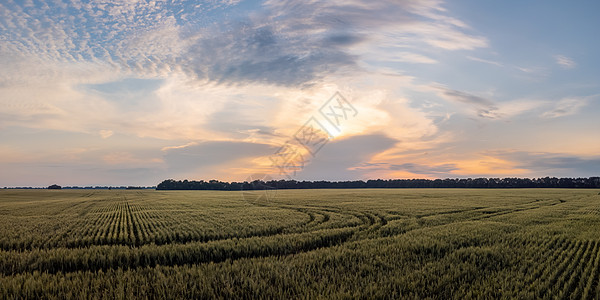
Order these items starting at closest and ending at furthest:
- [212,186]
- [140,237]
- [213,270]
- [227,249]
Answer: [213,270]
[227,249]
[140,237]
[212,186]

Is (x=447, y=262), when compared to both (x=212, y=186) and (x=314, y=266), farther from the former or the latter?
(x=212, y=186)

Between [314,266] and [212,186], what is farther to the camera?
[212,186]

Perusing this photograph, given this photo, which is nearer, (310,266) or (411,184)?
(310,266)

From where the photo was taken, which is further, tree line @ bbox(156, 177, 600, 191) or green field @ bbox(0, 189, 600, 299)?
tree line @ bbox(156, 177, 600, 191)

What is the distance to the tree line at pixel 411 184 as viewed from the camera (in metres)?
152

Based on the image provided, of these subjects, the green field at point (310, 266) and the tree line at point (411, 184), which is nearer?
the green field at point (310, 266)

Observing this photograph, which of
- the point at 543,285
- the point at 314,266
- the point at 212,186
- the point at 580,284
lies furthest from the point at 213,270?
the point at 212,186

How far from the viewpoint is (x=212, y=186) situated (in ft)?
615

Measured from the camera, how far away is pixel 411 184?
580 ft

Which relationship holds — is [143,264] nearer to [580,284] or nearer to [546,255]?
[580,284]

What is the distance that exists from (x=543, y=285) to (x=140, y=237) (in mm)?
19943

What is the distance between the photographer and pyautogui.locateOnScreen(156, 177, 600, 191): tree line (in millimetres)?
151975

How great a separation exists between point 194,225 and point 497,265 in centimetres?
1914

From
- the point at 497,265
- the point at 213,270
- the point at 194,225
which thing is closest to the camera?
the point at 213,270
